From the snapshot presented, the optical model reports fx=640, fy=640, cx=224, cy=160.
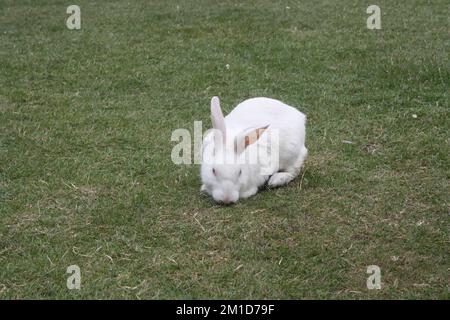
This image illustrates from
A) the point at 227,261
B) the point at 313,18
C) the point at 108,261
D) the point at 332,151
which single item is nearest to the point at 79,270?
the point at 108,261

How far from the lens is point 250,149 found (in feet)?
12.8

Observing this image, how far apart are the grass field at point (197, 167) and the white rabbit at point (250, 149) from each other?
0.13 m

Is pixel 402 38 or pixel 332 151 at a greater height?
pixel 402 38

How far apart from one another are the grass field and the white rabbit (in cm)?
13

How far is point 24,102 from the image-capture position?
584cm

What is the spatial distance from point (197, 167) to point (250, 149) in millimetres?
702

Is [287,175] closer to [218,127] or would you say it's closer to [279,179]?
[279,179]

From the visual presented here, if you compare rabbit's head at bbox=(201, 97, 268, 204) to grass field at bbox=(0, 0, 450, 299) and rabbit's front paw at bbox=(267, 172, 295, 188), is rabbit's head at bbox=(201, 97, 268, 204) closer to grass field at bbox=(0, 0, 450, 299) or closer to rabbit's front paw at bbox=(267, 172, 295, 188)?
grass field at bbox=(0, 0, 450, 299)

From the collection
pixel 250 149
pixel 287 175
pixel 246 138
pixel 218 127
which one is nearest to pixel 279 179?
pixel 287 175

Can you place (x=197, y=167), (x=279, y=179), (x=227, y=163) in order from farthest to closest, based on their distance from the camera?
(x=197, y=167) < (x=279, y=179) < (x=227, y=163)

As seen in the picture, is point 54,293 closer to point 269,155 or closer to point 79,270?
point 79,270

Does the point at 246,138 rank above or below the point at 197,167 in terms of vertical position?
above

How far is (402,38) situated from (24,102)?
171 inches

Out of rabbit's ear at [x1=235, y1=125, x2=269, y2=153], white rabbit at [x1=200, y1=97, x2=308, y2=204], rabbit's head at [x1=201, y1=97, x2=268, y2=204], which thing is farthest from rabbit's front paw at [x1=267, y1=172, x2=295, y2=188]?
rabbit's ear at [x1=235, y1=125, x2=269, y2=153]
